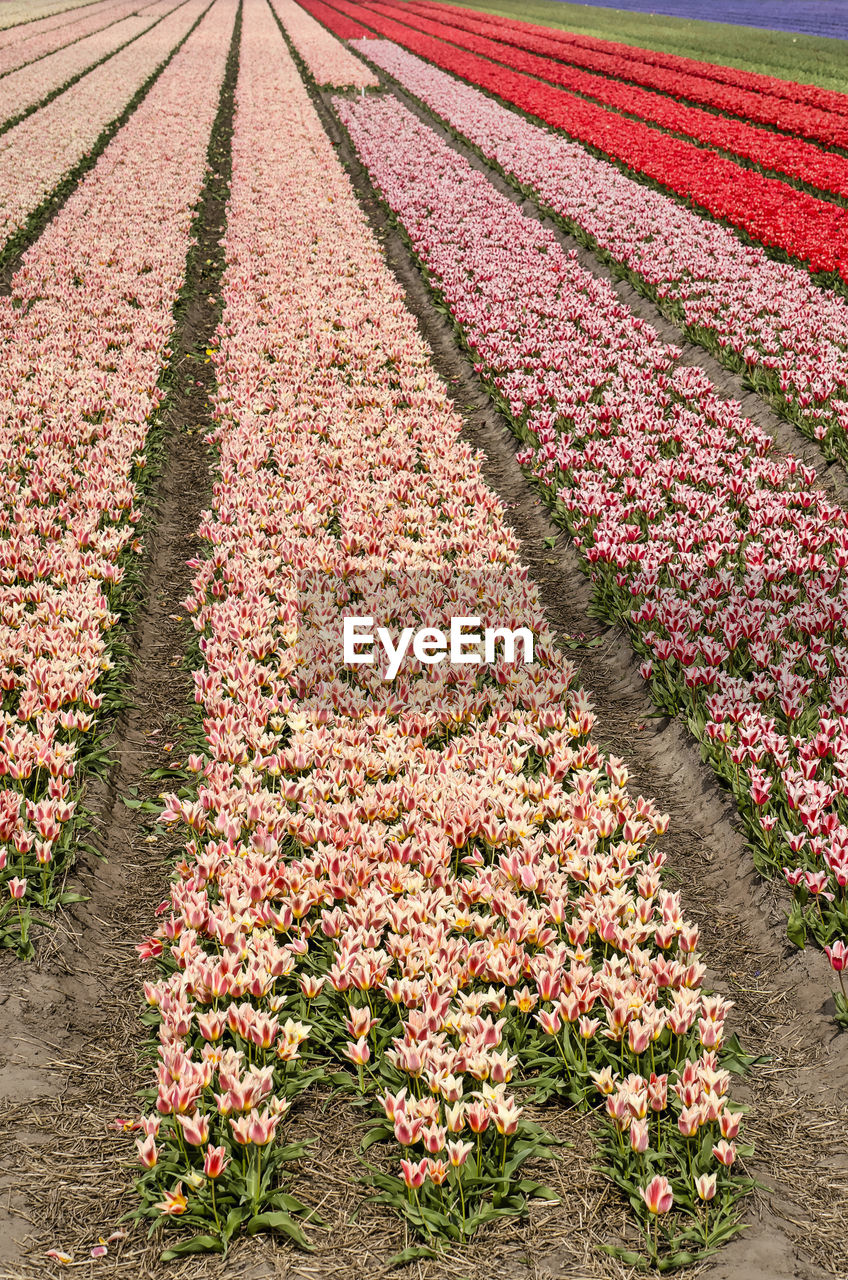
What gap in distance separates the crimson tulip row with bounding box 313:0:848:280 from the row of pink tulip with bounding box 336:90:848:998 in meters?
3.66

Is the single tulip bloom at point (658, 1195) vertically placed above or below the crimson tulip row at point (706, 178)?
below

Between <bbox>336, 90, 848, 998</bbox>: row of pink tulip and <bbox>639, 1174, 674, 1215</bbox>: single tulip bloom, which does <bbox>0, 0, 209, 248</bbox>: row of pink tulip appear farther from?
<bbox>639, 1174, 674, 1215</bbox>: single tulip bloom

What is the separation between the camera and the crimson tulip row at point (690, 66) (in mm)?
28984

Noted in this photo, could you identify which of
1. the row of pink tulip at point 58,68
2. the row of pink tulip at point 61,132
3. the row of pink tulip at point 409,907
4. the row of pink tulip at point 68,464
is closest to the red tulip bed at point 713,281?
the row of pink tulip at point 409,907

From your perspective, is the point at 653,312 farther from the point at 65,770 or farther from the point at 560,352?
the point at 65,770

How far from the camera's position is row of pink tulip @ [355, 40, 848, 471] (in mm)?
11023

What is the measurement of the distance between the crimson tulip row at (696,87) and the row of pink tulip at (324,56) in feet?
23.0

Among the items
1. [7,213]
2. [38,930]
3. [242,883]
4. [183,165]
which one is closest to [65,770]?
[38,930]

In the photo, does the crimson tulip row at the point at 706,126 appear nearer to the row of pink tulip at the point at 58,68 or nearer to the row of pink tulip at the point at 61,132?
the row of pink tulip at the point at 61,132

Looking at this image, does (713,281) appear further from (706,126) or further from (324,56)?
(324,56)

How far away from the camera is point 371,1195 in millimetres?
3756

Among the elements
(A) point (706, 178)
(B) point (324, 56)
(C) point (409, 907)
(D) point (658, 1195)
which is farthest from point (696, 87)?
(D) point (658, 1195)

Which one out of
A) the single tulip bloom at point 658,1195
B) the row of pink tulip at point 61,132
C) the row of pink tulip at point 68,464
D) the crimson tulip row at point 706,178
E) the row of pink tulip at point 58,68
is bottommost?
the single tulip bloom at point 658,1195

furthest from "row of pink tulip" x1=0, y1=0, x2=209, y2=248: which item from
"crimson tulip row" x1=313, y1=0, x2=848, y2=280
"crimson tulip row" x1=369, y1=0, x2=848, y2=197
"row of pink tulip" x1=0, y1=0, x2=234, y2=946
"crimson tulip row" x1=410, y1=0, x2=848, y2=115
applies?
"crimson tulip row" x1=410, y1=0, x2=848, y2=115
